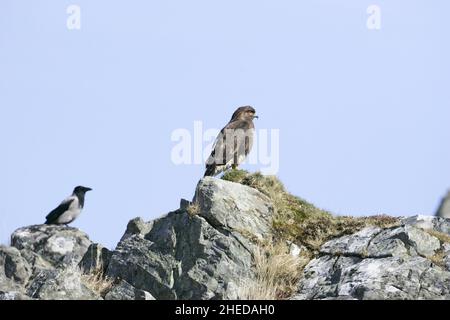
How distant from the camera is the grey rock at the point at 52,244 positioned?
2447cm

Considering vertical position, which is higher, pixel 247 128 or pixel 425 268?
pixel 247 128

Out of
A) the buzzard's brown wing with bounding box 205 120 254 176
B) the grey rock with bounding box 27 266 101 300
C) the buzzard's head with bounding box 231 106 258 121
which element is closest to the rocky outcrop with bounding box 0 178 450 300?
the grey rock with bounding box 27 266 101 300

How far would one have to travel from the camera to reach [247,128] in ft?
98.4

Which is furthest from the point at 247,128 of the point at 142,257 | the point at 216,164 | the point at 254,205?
the point at 142,257

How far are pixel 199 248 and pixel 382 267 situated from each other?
3752 millimetres

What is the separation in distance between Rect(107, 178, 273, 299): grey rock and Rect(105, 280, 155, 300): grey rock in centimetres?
28


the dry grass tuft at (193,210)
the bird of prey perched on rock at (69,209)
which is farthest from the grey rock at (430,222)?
the bird of prey perched on rock at (69,209)

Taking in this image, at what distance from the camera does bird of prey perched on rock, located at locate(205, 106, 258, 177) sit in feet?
93.7

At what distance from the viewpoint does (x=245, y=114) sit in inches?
1204

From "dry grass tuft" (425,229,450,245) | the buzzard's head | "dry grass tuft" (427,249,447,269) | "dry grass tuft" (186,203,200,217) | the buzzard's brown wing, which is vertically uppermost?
the buzzard's head

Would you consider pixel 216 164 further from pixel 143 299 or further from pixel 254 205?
pixel 143 299

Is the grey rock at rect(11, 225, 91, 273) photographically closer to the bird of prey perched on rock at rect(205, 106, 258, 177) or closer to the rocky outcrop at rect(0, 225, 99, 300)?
the rocky outcrop at rect(0, 225, 99, 300)
